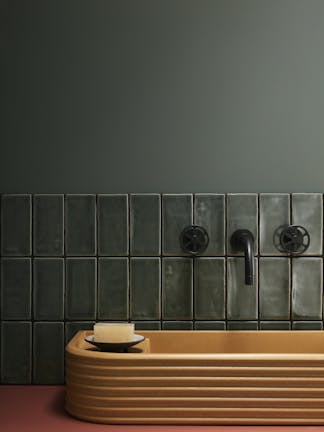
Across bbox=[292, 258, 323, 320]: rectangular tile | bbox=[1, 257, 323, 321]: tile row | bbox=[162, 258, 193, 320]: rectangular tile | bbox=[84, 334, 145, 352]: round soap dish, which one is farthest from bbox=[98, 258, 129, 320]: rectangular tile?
bbox=[292, 258, 323, 320]: rectangular tile

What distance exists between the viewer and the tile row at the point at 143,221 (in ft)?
4.98

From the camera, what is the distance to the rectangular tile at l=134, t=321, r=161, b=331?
59.3 inches

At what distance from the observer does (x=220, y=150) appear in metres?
1.54

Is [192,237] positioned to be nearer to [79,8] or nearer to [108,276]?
[108,276]

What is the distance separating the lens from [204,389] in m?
1.15

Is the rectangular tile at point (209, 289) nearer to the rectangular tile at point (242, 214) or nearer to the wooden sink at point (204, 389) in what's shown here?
the rectangular tile at point (242, 214)

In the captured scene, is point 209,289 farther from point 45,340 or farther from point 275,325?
point 45,340

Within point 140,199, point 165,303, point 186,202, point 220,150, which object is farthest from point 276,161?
point 165,303

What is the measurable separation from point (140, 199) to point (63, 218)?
0.22 meters

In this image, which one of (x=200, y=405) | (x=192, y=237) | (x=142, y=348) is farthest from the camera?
(x=192, y=237)

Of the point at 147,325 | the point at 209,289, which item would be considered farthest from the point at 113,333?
the point at 209,289

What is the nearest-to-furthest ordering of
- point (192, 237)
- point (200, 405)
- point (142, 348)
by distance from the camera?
1. point (200, 405)
2. point (142, 348)
3. point (192, 237)

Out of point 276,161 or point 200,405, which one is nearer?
point 200,405

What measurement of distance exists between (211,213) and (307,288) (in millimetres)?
334
